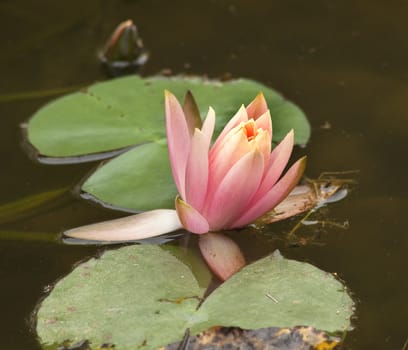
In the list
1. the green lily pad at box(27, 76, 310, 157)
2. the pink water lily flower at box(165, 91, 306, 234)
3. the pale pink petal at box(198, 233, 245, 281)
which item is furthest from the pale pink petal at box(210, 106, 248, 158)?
the green lily pad at box(27, 76, 310, 157)

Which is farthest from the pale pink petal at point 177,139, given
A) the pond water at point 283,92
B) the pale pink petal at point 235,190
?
the pond water at point 283,92

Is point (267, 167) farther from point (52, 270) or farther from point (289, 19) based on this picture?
point (289, 19)

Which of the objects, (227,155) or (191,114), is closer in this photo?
Result: (227,155)

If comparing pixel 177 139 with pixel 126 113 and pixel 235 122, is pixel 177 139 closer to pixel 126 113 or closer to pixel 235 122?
pixel 235 122

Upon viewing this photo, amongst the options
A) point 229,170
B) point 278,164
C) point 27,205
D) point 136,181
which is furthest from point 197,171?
point 27,205

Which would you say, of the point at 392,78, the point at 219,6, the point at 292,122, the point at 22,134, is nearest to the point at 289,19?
the point at 219,6
